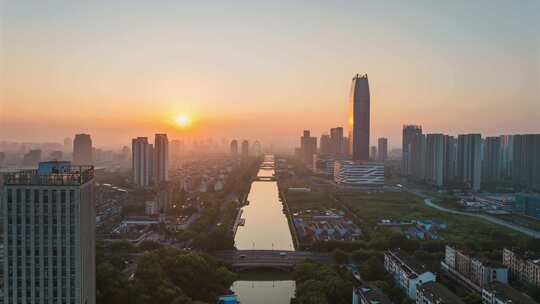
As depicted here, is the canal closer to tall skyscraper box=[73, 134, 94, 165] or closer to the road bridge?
the road bridge

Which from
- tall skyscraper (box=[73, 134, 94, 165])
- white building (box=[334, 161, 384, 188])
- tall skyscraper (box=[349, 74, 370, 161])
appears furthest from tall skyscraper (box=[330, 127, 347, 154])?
tall skyscraper (box=[73, 134, 94, 165])

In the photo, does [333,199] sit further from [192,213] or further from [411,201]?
[192,213]

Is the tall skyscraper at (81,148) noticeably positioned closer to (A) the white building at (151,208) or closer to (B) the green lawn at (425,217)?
(A) the white building at (151,208)

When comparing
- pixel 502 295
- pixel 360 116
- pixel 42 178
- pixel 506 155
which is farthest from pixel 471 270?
pixel 506 155

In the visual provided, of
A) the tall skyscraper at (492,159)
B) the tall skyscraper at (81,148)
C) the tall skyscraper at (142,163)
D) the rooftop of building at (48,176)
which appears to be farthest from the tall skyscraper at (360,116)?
the rooftop of building at (48,176)

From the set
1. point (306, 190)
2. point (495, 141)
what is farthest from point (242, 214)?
point (495, 141)

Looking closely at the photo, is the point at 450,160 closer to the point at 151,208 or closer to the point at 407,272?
the point at 151,208
